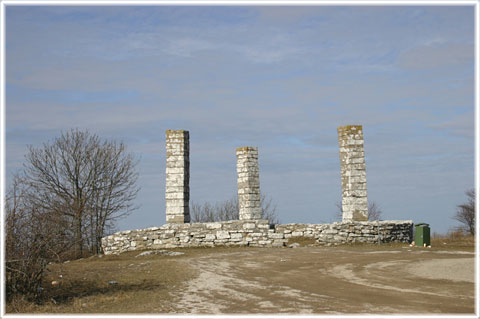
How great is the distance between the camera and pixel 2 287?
979cm

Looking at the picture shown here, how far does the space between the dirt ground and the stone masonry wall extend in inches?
189

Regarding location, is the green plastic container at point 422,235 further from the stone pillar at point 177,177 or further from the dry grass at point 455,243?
the stone pillar at point 177,177

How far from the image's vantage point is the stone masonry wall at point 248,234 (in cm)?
2142

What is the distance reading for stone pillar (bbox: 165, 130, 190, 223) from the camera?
22.8 metres

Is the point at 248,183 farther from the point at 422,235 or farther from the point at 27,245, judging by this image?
the point at 27,245

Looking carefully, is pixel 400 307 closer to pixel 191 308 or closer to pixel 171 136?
pixel 191 308

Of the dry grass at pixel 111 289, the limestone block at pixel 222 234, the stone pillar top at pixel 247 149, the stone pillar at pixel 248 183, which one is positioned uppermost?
the stone pillar top at pixel 247 149

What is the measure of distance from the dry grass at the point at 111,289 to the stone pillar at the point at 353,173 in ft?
30.2

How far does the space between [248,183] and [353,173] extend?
4.41 m

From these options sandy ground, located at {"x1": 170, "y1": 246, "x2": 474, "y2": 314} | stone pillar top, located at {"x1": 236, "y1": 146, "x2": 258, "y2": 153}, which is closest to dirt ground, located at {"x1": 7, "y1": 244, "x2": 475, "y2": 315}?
sandy ground, located at {"x1": 170, "y1": 246, "x2": 474, "y2": 314}

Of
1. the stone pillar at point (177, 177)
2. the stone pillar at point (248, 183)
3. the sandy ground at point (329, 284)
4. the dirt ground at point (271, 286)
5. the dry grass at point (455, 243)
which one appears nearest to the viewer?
the sandy ground at point (329, 284)

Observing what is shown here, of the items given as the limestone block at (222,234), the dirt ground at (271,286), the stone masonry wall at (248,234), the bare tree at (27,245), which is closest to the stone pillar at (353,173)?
the stone masonry wall at (248,234)

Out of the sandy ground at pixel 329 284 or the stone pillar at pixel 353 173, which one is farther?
the stone pillar at pixel 353 173

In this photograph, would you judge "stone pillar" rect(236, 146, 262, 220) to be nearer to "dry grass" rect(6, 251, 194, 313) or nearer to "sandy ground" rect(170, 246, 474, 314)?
"sandy ground" rect(170, 246, 474, 314)
